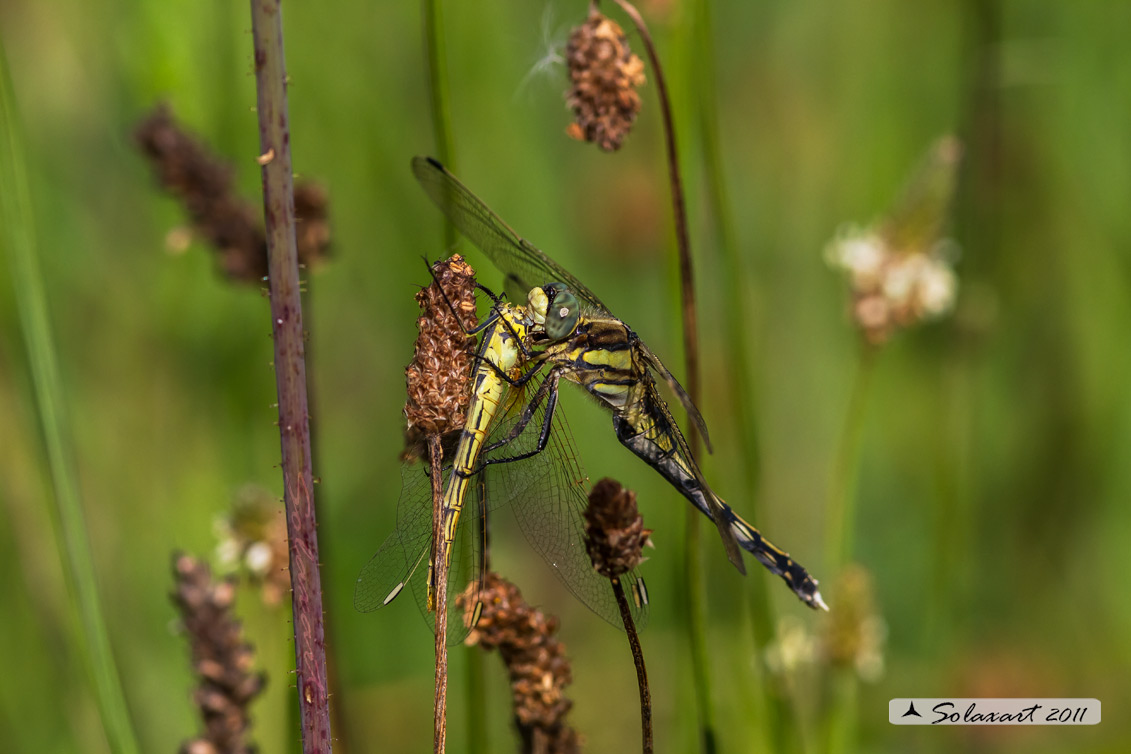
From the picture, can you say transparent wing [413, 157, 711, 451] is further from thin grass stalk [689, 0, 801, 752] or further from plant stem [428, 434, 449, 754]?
plant stem [428, 434, 449, 754]

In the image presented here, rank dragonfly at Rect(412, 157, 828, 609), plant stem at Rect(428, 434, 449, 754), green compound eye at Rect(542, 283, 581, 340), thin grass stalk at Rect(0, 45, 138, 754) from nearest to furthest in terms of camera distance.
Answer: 1. plant stem at Rect(428, 434, 449, 754)
2. thin grass stalk at Rect(0, 45, 138, 754)
3. dragonfly at Rect(412, 157, 828, 609)
4. green compound eye at Rect(542, 283, 581, 340)

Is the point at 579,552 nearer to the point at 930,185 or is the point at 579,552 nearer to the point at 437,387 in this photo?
the point at 437,387

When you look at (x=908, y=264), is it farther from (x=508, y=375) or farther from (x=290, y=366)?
(x=290, y=366)

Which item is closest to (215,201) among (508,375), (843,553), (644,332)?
(508,375)

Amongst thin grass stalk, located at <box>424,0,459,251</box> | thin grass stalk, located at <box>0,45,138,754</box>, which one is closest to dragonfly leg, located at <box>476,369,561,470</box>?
thin grass stalk, located at <box>424,0,459,251</box>

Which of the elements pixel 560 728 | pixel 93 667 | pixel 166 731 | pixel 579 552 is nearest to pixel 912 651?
pixel 579 552
